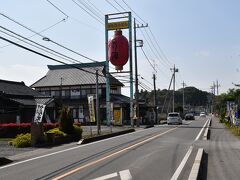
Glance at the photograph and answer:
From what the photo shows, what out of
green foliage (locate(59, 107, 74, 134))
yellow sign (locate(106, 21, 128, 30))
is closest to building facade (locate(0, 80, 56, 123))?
yellow sign (locate(106, 21, 128, 30))

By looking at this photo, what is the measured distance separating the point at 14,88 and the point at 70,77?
2222 cm

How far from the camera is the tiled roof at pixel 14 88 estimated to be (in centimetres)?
4155

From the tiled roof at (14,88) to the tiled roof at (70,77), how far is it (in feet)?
53.9

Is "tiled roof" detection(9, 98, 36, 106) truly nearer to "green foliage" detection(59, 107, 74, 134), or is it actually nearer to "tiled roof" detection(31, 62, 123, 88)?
"green foliage" detection(59, 107, 74, 134)

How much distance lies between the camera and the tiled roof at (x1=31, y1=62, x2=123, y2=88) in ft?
209

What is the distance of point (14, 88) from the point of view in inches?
1735

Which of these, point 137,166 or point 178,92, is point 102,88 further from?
point 178,92

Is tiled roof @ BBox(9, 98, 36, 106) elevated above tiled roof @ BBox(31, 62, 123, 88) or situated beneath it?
situated beneath

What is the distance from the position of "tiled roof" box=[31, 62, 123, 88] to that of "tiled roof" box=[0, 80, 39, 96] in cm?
1644

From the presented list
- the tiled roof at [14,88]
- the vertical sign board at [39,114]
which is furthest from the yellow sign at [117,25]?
the vertical sign board at [39,114]

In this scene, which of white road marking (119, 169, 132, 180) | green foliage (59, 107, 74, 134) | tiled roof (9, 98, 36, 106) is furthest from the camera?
tiled roof (9, 98, 36, 106)

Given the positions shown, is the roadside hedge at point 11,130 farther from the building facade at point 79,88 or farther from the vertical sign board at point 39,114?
the building facade at point 79,88

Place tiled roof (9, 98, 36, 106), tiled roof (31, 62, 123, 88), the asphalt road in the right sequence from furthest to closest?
tiled roof (31, 62, 123, 88) → tiled roof (9, 98, 36, 106) → the asphalt road

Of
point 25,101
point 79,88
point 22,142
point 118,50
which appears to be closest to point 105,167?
point 22,142
